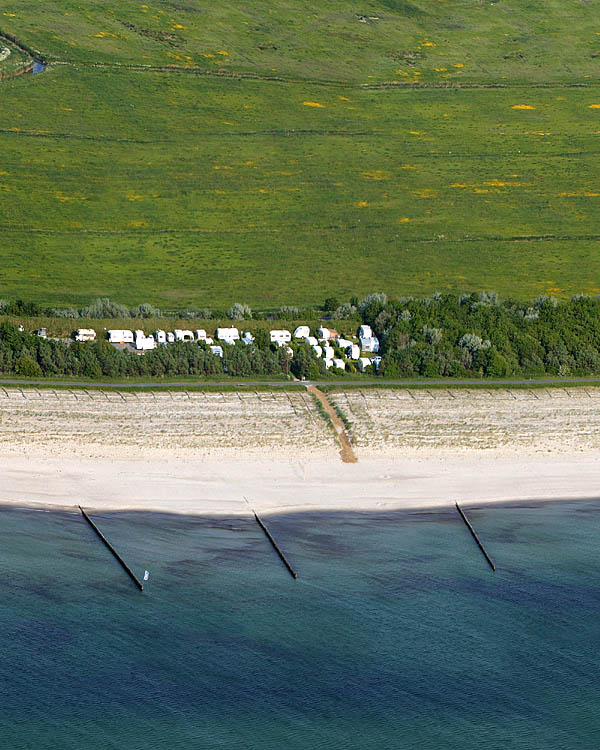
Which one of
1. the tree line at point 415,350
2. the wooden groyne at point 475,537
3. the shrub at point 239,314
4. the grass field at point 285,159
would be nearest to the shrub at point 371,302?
the tree line at point 415,350

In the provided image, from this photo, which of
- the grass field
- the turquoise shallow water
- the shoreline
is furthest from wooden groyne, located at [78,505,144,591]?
the grass field

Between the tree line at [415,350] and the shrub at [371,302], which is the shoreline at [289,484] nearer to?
the tree line at [415,350]

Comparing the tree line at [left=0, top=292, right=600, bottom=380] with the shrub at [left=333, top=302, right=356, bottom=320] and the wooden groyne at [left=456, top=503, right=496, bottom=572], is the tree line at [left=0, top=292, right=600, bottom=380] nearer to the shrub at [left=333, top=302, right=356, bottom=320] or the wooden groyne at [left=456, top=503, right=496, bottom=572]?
the shrub at [left=333, top=302, right=356, bottom=320]

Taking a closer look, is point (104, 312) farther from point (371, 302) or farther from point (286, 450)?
point (286, 450)

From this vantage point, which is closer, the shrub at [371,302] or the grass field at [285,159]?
the shrub at [371,302]

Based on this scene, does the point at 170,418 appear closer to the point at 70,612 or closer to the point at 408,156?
the point at 70,612

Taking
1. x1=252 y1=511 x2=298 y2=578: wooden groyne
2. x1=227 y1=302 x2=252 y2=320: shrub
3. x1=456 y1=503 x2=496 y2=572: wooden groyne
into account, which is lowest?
x1=227 y1=302 x2=252 y2=320: shrub
